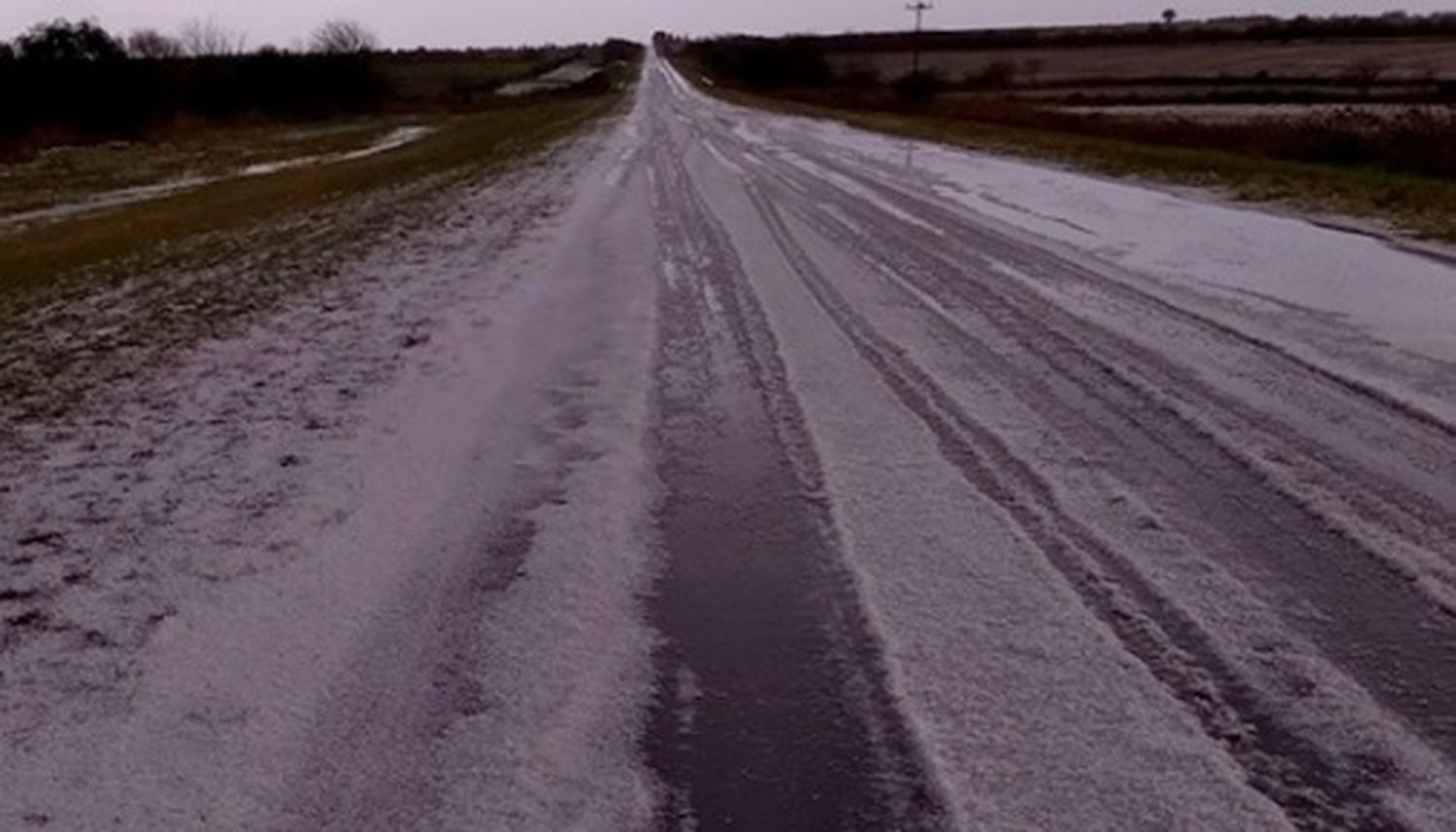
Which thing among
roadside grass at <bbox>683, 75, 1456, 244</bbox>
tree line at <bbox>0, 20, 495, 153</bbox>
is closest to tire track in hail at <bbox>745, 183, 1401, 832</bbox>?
roadside grass at <bbox>683, 75, 1456, 244</bbox>

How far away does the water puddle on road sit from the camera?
3.46m

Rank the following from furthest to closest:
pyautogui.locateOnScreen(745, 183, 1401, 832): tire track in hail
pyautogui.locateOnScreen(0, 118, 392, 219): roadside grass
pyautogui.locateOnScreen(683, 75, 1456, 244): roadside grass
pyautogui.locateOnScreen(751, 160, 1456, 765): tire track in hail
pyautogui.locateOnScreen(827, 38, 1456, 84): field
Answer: pyautogui.locateOnScreen(827, 38, 1456, 84): field
pyautogui.locateOnScreen(0, 118, 392, 219): roadside grass
pyautogui.locateOnScreen(683, 75, 1456, 244): roadside grass
pyautogui.locateOnScreen(751, 160, 1456, 765): tire track in hail
pyautogui.locateOnScreen(745, 183, 1401, 832): tire track in hail

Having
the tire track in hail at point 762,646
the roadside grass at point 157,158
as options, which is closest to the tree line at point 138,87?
the roadside grass at point 157,158

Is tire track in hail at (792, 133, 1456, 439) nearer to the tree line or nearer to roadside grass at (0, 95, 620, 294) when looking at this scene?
roadside grass at (0, 95, 620, 294)

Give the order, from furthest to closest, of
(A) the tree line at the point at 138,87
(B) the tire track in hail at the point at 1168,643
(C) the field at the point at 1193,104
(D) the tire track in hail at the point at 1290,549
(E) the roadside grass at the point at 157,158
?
(A) the tree line at the point at 138,87
(E) the roadside grass at the point at 157,158
(C) the field at the point at 1193,104
(D) the tire track in hail at the point at 1290,549
(B) the tire track in hail at the point at 1168,643

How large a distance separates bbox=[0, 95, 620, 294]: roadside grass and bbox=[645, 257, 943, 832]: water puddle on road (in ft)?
31.6

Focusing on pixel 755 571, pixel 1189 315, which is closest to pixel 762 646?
pixel 755 571

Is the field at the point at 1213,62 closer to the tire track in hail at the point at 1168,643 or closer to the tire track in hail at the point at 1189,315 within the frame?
the tire track in hail at the point at 1189,315

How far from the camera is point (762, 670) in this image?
14.0 feet

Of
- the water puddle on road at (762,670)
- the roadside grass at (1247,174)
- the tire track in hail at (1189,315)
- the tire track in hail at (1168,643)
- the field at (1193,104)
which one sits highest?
the field at (1193,104)

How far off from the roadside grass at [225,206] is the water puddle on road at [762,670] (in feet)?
31.6

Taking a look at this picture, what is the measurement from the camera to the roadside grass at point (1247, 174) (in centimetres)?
1571

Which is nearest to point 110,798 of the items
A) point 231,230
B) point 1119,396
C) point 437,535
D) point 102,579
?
point 102,579

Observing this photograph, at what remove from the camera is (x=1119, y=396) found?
734 cm
